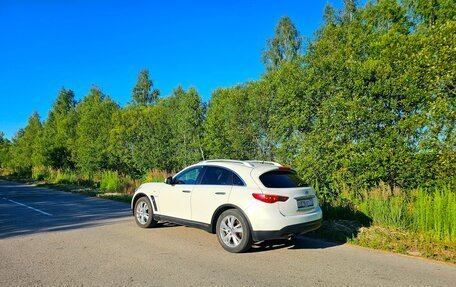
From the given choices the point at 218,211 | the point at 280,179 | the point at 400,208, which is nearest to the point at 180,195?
the point at 218,211

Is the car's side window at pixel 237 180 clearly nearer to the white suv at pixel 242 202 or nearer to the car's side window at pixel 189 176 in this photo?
the white suv at pixel 242 202

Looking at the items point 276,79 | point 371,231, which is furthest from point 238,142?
point 371,231

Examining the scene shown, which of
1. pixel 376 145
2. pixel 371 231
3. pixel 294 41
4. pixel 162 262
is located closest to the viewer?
pixel 162 262

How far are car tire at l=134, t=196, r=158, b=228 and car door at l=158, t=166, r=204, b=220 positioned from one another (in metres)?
0.44

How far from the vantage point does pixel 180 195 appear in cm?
766

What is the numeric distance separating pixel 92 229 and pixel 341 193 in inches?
270

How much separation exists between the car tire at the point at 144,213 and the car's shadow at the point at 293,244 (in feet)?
9.34

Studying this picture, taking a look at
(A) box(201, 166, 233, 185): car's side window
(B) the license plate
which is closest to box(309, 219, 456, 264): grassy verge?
(B) the license plate

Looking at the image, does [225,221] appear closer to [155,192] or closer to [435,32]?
[155,192]

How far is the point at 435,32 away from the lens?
9.56 meters

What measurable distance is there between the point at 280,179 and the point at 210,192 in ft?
4.82

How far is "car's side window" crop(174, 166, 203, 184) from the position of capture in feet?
25.1

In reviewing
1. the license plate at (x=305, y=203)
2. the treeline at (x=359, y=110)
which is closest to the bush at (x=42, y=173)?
the treeline at (x=359, y=110)

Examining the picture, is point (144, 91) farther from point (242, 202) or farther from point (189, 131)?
point (242, 202)
